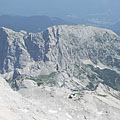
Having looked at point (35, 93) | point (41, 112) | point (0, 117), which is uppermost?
point (0, 117)

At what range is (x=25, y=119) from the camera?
75.4 metres

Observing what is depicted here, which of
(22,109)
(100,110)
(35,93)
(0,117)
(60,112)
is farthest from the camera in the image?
(35,93)

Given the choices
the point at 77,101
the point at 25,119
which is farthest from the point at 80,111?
the point at 25,119

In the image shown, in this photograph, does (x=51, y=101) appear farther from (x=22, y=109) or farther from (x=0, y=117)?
(x=0, y=117)

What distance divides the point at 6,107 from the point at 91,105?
53825 millimetres

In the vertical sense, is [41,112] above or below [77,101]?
above

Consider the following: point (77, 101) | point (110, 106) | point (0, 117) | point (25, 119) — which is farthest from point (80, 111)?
point (0, 117)

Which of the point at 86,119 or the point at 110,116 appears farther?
the point at 110,116

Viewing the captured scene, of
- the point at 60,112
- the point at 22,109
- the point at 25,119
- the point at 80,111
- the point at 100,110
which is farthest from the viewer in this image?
the point at 100,110

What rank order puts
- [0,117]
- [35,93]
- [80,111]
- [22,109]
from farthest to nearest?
[35,93]
[80,111]
[22,109]
[0,117]

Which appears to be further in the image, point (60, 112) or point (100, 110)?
point (100, 110)

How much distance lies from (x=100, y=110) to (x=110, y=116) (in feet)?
21.2

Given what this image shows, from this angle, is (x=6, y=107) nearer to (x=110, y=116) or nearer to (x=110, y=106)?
(x=110, y=116)

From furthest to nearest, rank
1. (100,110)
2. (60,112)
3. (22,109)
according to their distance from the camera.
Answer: (100,110) < (60,112) < (22,109)
